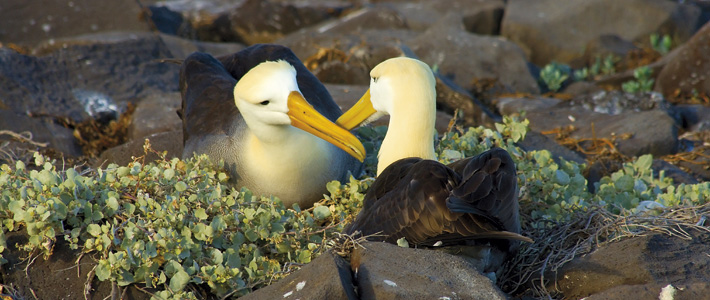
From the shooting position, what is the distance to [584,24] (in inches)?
509

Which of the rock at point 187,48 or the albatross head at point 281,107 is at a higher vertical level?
the albatross head at point 281,107

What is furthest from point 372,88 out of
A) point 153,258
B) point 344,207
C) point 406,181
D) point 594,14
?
point 594,14

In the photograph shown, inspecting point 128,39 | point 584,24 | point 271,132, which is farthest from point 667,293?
point 584,24

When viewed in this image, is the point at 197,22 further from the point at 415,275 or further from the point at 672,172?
the point at 415,275

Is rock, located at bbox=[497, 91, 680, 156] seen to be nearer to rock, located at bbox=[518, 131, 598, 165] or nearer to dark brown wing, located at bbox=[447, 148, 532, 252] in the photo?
rock, located at bbox=[518, 131, 598, 165]

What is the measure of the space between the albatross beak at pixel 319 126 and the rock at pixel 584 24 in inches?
335

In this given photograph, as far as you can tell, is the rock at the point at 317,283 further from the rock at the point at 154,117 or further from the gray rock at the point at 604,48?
the gray rock at the point at 604,48

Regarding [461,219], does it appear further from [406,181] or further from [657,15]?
[657,15]

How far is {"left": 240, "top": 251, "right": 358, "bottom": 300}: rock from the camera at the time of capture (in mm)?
3242

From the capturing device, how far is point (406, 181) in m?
3.91

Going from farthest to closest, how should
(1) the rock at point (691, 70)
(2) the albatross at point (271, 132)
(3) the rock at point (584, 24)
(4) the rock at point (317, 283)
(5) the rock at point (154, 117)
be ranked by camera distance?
1. (3) the rock at point (584, 24)
2. (1) the rock at point (691, 70)
3. (5) the rock at point (154, 117)
4. (2) the albatross at point (271, 132)
5. (4) the rock at point (317, 283)

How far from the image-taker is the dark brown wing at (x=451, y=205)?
11.9 ft

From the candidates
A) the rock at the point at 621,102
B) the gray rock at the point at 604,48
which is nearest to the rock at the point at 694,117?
the rock at the point at 621,102

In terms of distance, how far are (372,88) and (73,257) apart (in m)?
1.99
